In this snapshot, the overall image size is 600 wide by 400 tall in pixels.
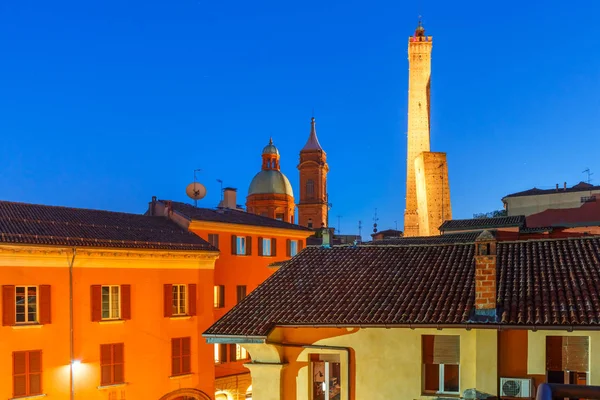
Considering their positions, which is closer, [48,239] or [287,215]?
[48,239]

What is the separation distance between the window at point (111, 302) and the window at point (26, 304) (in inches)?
103

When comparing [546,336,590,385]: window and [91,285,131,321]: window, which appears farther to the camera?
[91,285,131,321]: window

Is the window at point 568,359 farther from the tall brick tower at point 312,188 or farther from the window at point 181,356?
the tall brick tower at point 312,188

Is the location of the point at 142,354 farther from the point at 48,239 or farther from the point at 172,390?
the point at 48,239

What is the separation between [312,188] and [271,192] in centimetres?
1009

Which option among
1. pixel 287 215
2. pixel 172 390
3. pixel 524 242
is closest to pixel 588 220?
pixel 524 242

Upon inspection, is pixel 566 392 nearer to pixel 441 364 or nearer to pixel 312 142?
pixel 441 364

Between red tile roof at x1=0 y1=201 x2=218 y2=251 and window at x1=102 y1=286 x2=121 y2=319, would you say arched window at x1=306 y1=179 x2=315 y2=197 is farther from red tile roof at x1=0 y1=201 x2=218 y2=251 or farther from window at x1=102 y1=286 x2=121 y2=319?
window at x1=102 y1=286 x2=121 y2=319

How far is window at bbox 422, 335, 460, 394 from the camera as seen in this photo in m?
11.2

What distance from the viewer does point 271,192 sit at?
61.3 metres

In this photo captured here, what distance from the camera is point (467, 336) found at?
1102cm

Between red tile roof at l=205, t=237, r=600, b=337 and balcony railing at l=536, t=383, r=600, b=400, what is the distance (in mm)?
8029

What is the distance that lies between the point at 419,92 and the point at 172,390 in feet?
143

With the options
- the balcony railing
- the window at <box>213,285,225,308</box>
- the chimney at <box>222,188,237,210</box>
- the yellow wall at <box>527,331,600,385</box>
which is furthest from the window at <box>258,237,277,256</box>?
the balcony railing
